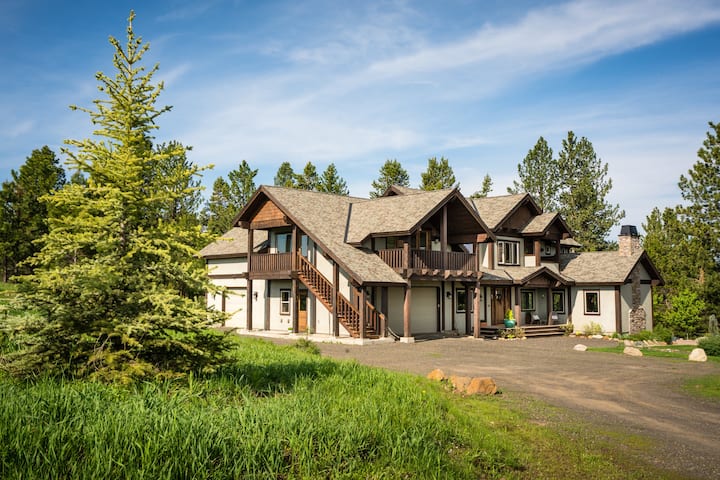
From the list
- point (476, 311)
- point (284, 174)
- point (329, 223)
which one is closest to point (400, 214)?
point (329, 223)

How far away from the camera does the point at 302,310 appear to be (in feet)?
104

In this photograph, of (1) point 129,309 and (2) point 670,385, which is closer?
(1) point 129,309

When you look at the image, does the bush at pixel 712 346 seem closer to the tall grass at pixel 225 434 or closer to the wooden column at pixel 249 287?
the tall grass at pixel 225 434

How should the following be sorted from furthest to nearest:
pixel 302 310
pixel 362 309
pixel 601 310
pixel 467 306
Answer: pixel 601 310
pixel 467 306
pixel 302 310
pixel 362 309

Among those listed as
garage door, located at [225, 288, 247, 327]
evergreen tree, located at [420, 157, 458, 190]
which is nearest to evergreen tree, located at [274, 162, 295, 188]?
evergreen tree, located at [420, 157, 458, 190]

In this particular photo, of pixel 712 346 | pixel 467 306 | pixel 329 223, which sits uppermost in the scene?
pixel 329 223

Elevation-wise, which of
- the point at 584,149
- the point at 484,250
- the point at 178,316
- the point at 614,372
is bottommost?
the point at 614,372

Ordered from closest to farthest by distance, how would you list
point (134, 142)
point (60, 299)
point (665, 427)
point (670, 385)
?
point (60, 299)
point (134, 142)
point (665, 427)
point (670, 385)

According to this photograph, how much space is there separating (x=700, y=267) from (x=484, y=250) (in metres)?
13.8

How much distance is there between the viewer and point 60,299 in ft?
28.2

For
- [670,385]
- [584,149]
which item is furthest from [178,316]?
[584,149]

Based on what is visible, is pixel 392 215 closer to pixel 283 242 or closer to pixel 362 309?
pixel 362 309

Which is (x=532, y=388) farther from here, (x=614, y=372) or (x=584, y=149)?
(x=584, y=149)

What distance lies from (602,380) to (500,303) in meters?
20.8
